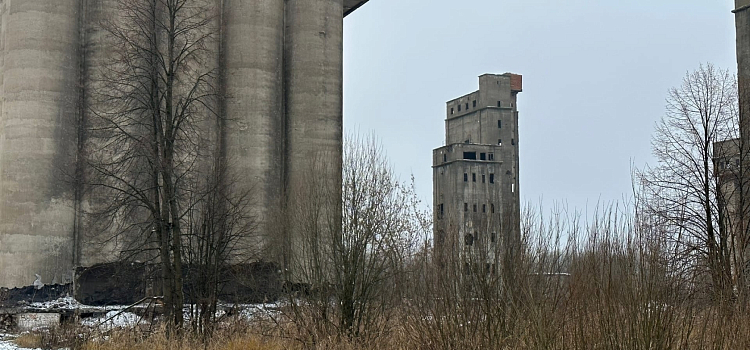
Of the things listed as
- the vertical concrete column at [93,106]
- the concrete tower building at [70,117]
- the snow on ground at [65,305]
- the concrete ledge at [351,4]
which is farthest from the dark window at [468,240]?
the concrete ledge at [351,4]

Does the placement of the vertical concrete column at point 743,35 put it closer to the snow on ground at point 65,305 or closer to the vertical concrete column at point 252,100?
the vertical concrete column at point 252,100

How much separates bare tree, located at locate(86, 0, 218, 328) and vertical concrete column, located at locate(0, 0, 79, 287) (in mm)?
1287

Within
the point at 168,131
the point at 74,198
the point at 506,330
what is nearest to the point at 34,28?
the point at 74,198

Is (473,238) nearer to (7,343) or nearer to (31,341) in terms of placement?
(31,341)

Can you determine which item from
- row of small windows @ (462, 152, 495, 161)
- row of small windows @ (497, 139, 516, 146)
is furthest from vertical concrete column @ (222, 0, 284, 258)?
row of small windows @ (497, 139, 516, 146)

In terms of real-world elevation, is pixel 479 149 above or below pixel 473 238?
above

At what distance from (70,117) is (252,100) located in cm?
774

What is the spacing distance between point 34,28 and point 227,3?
843cm

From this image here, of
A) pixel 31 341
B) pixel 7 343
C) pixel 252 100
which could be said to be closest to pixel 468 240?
pixel 31 341

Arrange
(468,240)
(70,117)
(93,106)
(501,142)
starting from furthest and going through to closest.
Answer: (501,142)
(93,106)
(70,117)
(468,240)

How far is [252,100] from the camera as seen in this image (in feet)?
133

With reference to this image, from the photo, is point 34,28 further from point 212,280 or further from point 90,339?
point 90,339

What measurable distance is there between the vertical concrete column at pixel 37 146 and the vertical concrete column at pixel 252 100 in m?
6.82

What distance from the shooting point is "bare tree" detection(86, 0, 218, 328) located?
1105 inches
